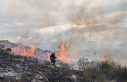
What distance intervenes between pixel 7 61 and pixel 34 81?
50.0ft

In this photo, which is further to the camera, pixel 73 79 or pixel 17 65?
pixel 17 65

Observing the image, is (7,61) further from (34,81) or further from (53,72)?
(34,81)

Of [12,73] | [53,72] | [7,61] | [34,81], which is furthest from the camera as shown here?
[7,61]

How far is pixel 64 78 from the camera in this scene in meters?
53.0

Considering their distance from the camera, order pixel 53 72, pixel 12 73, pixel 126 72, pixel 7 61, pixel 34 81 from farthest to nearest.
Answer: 1. pixel 126 72
2. pixel 7 61
3. pixel 53 72
4. pixel 12 73
5. pixel 34 81

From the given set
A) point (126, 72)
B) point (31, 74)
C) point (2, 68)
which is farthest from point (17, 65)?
point (126, 72)

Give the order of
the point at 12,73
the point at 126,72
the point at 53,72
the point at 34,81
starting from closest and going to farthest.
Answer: the point at 34,81
the point at 12,73
the point at 53,72
the point at 126,72

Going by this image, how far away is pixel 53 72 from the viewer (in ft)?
184

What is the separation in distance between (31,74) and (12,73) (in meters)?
3.42

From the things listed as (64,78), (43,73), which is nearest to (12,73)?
(43,73)

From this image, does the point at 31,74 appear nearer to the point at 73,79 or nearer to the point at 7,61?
the point at 73,79

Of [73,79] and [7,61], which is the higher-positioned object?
[7,61]

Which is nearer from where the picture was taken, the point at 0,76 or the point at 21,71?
the point at 0,76

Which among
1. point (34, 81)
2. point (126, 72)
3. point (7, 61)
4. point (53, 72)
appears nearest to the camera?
point (34, 81)
